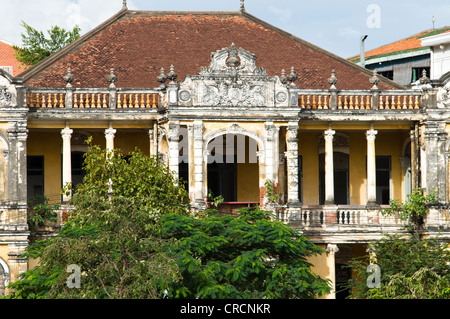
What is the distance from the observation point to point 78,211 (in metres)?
25.7

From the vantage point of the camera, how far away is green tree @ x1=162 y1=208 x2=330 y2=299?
2436cm

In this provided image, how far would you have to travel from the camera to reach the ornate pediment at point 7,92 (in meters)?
31.1

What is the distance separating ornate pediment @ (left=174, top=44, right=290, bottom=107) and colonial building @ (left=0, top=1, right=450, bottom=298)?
33 mm

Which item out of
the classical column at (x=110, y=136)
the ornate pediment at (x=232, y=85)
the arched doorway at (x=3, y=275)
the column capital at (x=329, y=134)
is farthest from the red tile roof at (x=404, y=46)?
the arched doorway at (x=3, y=275)

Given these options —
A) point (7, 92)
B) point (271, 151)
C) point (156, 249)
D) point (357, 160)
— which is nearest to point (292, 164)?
point (271, 151)

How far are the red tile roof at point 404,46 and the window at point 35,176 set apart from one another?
2076cm

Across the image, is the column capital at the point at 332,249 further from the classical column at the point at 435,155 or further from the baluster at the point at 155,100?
the baluster at the point at 155,100

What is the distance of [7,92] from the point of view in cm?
3108

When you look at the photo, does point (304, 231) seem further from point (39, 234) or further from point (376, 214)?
point (39, 234)

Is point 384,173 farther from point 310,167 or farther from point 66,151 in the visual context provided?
point 66,151

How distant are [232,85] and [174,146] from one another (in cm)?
259

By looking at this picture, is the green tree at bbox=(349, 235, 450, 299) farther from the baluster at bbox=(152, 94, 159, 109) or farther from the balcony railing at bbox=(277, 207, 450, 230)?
the baluster at bbox=(152, 94, 159, 109)

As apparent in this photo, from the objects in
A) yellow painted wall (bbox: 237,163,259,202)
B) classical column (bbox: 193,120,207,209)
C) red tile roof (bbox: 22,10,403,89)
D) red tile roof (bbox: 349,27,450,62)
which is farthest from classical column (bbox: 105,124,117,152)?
red tile roof (bbox: 349,27,450,62)

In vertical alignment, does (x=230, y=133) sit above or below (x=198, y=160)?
above
